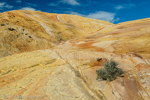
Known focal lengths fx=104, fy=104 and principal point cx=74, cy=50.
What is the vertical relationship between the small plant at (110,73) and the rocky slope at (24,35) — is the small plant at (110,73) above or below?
below

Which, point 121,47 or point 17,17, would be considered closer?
point 121,47

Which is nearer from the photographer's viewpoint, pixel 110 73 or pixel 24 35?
pixel 110 73

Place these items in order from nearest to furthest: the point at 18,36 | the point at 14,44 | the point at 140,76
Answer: the point at 140,76 < the point at 14,44 < the point at 18,36

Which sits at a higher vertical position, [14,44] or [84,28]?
[84,28]

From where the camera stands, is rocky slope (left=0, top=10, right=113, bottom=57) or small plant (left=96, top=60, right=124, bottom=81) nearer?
small plant (left=96, top=60, right=124, bottom=81)

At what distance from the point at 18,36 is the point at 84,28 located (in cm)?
3091

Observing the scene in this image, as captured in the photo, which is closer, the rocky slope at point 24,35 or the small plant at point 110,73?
the small plant at point 110,73

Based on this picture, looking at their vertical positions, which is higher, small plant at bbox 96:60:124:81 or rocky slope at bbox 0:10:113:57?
rocky slope at bbox 0:10:113:57

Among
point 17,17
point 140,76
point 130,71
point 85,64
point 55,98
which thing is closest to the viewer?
point 55,98

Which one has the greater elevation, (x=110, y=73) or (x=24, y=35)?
(x=24, y=35)

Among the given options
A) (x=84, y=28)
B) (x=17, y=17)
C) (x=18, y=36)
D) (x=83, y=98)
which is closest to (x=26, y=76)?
(x=83, y=98)

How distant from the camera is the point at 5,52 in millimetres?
21938

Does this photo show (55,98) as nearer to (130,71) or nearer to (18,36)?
(130,71)

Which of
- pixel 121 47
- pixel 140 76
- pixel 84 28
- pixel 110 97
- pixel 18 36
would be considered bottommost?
pixel 110 97
